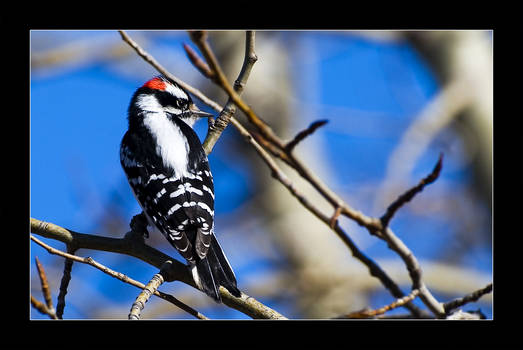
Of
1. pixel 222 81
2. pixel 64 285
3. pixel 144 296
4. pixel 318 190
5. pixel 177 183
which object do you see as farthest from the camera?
pixel 177 183

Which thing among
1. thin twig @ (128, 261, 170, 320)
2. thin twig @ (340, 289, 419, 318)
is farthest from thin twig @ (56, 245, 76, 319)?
thin twig @ (340, 289, 419, 318)

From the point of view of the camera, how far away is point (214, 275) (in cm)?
276

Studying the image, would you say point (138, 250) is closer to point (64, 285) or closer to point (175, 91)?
point (64, 285)

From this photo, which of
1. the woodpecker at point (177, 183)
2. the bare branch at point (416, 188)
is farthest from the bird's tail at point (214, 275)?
the bare branch at point (416, 188)

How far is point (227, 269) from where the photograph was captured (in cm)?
283

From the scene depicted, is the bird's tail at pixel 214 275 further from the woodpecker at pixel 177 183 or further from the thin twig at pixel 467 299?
the thin twig at pixel 467 299

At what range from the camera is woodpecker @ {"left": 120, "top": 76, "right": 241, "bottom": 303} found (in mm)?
2830

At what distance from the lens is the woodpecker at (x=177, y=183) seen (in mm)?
2830

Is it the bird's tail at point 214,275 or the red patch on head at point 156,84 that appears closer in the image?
the bird's tail at point 214,275

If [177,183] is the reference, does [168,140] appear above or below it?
above

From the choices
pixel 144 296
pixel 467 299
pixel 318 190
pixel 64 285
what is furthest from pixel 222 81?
pixel 64 285

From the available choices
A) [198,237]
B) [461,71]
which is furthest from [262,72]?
[198,237]
